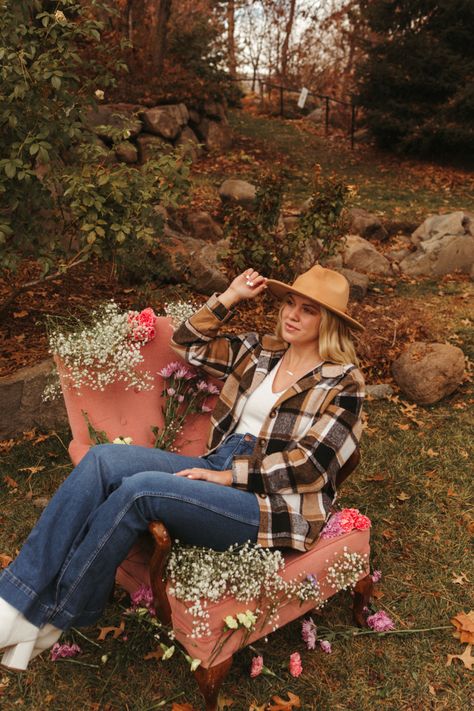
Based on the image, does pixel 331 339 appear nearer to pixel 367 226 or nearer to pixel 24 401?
pixel 24 401

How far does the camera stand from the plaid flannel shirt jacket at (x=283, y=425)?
2.90 metres

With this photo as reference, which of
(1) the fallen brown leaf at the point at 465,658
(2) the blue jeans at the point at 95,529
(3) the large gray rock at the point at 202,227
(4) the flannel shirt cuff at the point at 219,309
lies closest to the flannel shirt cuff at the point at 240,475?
(2) the blue jeans at the point at 95,529

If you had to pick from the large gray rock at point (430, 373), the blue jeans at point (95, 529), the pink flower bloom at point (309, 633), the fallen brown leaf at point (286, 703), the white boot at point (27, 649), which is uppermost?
the blue jeans at point (95, 529)

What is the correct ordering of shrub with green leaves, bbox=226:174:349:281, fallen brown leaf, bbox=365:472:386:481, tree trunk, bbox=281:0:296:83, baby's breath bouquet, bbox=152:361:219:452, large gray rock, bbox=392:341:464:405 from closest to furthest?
baby's breath bouquet, bbox=152:361:219:452
fallen brown leaf, bbox=365:472:386:481
large gray rock, bbox=392:341:464:405
shrub with green leaves, bbox=226:174:349:281
tree trunk, bbox=281:0:296:83

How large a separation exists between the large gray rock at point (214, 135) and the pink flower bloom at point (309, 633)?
12.0 metres

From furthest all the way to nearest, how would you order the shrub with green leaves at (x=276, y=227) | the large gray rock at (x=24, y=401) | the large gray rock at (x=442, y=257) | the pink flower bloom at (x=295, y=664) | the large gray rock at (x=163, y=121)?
the large gray rock at (x=163, y=121) → the large gray rock at (x=442, y=257) → the shrub with green leaves at (x=276, y=227) → the large gray rock at (x=24, y=401) → the pink flower bloom at (x=295, y=664)

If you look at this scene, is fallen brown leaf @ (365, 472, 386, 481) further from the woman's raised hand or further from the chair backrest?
the woman's raised hand

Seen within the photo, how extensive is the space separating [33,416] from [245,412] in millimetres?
2217

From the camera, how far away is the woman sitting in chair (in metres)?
2.55

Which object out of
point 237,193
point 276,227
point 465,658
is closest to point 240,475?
point 465,658

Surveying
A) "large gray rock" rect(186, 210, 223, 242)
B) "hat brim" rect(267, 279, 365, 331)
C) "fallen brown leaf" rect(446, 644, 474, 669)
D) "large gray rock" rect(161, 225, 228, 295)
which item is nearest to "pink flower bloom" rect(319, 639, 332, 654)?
"fallen brown leaf" rect(446, 644, 474, 669)

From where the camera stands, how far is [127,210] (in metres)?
4.40

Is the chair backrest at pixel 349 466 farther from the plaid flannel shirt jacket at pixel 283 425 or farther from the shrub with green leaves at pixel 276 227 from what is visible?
the shrub with green leaves at pixel 276 227

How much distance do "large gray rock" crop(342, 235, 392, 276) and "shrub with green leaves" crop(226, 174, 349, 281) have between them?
1.96 meters
